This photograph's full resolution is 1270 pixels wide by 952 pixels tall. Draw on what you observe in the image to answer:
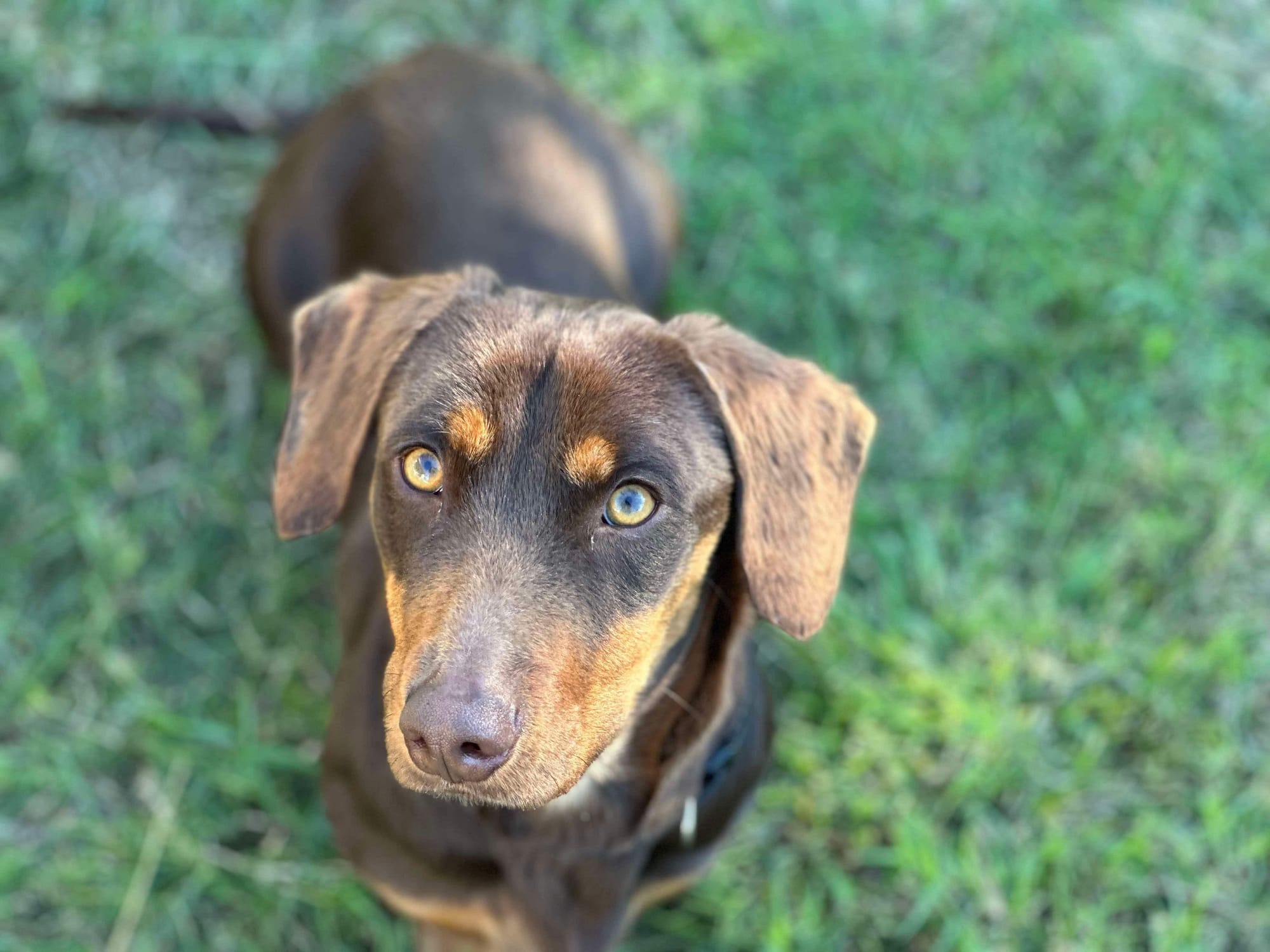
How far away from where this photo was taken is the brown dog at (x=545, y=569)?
7.04ft

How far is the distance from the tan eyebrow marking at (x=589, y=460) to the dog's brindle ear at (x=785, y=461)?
0.26 metres

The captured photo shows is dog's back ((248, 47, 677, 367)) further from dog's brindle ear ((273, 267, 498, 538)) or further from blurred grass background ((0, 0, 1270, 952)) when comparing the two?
dog's brindle ear ((273, 267, 498, 538))

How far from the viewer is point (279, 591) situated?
3.95 metres

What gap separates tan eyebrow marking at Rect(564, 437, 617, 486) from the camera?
2.19 meters

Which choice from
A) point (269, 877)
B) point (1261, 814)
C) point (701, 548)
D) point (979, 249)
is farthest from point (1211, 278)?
point (269, 877)

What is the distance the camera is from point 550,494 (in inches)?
87.0

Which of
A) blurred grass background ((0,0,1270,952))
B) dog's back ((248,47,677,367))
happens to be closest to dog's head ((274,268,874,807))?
dog's back ((248,47,677,367))

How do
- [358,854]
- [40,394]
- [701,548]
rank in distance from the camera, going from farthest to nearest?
1. [40,394]
2. [358,854]
3. [701,548]

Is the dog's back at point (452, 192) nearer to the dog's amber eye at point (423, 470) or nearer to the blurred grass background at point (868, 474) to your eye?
the blurred grass background at point (868, 474)

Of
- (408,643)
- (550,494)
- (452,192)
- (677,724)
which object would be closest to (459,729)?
(408,643)

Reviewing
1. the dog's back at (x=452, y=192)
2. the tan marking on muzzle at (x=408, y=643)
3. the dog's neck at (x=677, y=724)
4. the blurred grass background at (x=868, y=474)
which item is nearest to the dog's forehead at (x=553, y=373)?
the tan marking on muzzle at (x=408, y=643)

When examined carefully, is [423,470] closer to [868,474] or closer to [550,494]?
[550,494]

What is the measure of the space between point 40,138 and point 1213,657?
427 centimetres

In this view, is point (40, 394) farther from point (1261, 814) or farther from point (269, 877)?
point (1261, 814)
